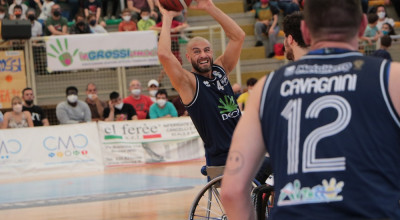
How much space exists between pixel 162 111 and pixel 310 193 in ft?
44.0

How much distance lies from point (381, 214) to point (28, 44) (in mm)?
15308

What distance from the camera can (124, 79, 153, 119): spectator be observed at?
53.3 ft

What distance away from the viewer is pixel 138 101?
53.7ft

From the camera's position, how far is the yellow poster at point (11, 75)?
1641cm

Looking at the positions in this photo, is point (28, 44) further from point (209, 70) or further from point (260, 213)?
point (260, 213)

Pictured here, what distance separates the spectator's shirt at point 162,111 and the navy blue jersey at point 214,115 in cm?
973

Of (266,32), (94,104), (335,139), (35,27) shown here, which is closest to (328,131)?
(335,139)

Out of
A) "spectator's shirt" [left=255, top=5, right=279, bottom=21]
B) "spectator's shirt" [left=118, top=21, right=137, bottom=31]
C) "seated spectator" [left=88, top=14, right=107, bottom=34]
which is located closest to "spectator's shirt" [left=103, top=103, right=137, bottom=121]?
"spectator's shirt" [left=118, top=21, right=137, bottom=31]

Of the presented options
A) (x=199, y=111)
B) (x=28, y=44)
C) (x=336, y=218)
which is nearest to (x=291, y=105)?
(x=336, y=218)

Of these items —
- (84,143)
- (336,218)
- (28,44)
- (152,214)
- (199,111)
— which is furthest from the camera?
(28,44)

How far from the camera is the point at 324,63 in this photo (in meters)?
2.68

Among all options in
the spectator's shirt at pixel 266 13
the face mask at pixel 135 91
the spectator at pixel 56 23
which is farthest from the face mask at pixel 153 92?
the spectator's shirt at pixel 266 13

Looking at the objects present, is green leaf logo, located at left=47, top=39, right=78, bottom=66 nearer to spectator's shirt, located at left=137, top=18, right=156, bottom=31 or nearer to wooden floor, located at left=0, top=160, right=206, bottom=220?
spectator's shirt, located at left=137, top=18, right=156, bottom=31

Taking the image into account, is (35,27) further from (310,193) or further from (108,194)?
(310,193)
